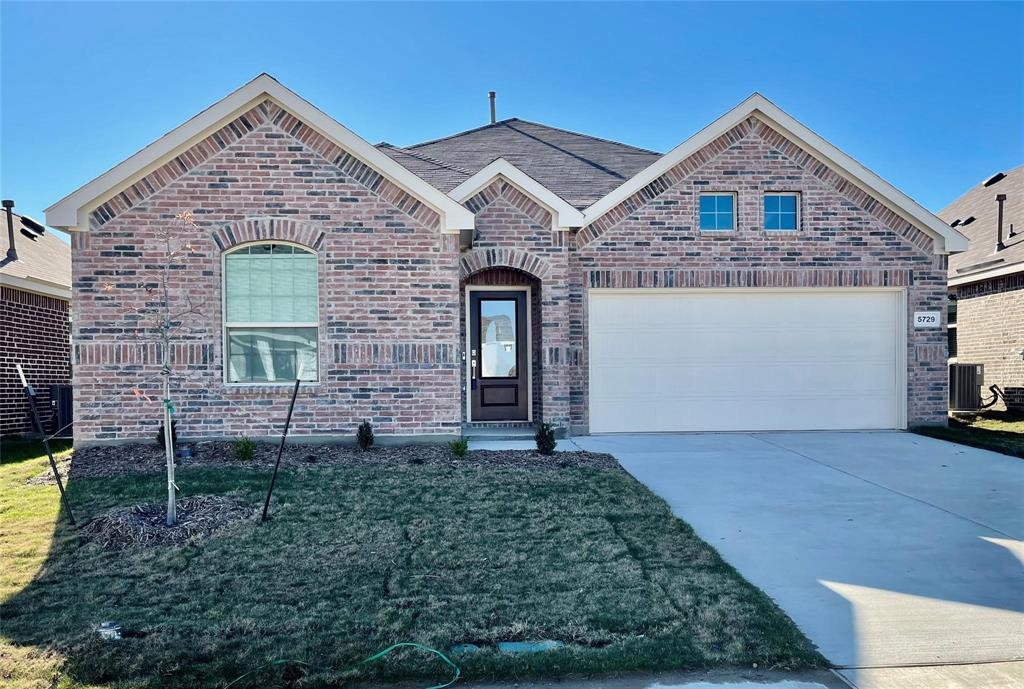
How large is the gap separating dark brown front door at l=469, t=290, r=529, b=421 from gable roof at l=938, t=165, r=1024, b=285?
10185 millimetres

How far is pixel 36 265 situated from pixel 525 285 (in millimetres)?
9528

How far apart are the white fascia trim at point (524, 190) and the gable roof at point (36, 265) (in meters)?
7.86

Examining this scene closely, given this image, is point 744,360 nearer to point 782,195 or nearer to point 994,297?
point 782,195

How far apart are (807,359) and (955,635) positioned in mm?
8218

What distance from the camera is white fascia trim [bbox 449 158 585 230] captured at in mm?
10469

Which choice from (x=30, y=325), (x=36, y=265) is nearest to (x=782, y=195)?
(x=30, y=325)

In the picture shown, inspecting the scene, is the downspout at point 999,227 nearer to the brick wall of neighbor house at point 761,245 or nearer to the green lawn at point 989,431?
the green lawn at point 989,431

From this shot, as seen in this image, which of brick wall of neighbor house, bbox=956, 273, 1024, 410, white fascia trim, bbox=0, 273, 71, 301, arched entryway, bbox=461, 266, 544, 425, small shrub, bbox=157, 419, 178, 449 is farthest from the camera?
brick wall of neighbor house, bbox=956, 273, 1024, 410

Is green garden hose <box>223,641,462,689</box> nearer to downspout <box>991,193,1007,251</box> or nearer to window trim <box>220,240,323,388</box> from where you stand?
window trim <box>220,240,323,388</box>

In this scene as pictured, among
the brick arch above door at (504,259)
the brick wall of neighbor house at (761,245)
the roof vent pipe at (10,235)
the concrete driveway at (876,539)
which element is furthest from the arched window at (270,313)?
the roof vent pipe at (10,235)

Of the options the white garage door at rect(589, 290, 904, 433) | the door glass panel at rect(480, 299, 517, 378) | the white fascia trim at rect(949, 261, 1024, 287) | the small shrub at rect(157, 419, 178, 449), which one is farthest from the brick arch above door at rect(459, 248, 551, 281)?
the white fascia trim at rect(949, 261, 1024, 287)

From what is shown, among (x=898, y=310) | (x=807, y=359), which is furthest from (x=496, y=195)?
(x=898, y=310)

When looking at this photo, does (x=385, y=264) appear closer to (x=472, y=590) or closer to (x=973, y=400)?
(x=472, y=590)

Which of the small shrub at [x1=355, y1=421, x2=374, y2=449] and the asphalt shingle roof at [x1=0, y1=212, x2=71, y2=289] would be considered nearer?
the small shrub at [x1=355, y1=421, x2=374, y2=449]
